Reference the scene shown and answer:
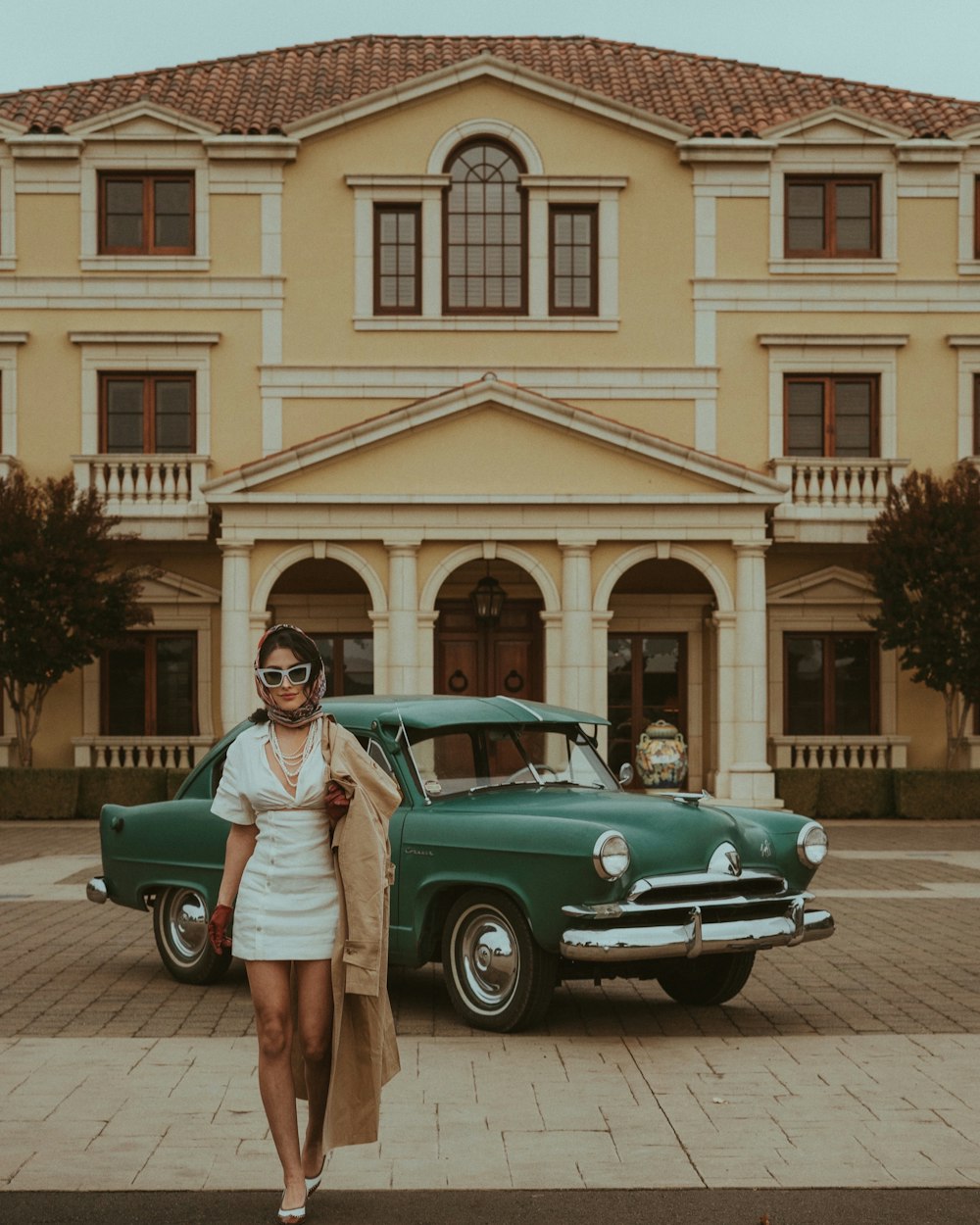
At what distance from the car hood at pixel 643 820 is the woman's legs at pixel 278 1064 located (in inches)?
134

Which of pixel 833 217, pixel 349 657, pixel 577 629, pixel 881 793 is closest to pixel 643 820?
pixel 577 629

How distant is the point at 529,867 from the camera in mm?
9055

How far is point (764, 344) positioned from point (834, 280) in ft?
5.13

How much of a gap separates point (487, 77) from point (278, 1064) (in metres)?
25.3

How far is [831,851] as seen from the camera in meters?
20.7

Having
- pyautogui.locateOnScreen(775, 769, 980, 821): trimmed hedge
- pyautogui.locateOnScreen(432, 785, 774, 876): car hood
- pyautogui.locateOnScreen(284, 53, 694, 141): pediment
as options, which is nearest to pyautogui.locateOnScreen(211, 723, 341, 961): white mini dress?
pyautogui.locateOnScreen(432, 785, 774, 876): car hood

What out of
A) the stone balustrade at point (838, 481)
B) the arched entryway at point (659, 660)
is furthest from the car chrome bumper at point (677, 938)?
the arched entryway at point (659, 660)

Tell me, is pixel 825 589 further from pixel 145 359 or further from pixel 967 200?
pixel 145 359

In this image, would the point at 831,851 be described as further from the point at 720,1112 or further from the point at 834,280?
the point at 720,1112

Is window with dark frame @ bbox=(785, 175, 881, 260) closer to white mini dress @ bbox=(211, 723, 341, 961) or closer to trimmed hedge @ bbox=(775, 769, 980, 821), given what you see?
trimmed hedge @ bbox=(775, 769, 980, 821)

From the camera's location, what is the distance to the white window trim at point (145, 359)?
28500mm

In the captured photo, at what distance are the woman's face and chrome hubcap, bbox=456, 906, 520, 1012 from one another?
11.8ft

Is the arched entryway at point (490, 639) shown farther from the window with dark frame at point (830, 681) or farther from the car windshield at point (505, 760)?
the car windshield at point (505, 760)

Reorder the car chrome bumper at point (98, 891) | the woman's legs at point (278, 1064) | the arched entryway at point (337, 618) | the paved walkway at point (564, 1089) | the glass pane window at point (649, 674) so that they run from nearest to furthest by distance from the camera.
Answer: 1. the woman's legs at point (278, 1064)
2. the paved walkway at point (564, 1089)
3. the car chrome bumper at point (98, 891)
4. the arched entryway at point (337, 618)
5. the glass pane window at point (649, 674)
